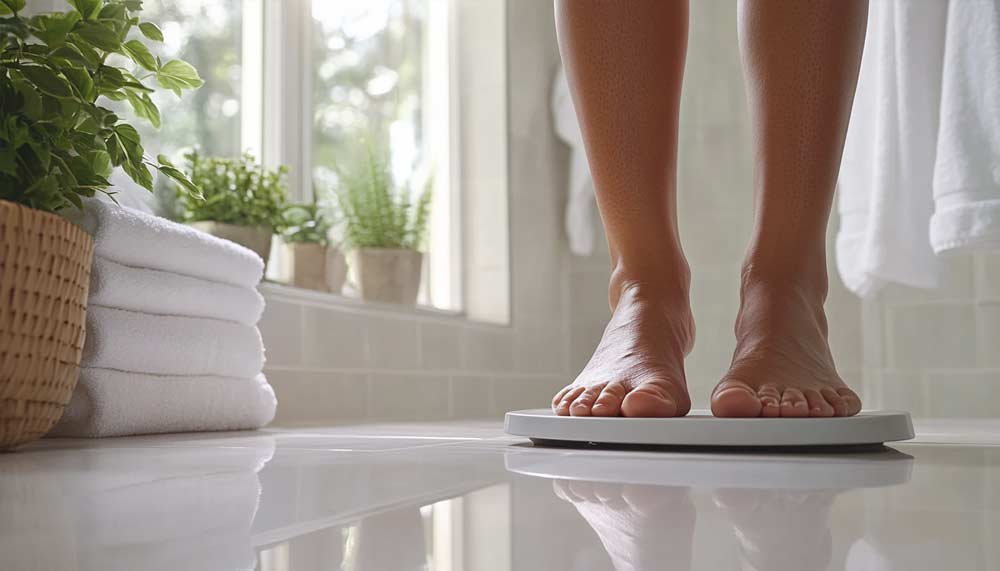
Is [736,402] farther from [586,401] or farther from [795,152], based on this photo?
[795,152]

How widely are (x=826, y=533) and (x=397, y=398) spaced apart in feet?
6.30

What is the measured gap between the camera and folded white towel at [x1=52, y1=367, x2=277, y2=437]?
3.86 ft

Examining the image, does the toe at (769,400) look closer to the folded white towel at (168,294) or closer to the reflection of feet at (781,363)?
the reflection of feet at (781,363)

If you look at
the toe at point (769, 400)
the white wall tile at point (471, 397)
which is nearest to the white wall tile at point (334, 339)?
the white wall tile at point (471, 397)

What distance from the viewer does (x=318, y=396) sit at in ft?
6.49

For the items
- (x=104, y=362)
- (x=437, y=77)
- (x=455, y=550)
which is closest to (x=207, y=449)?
(x=104, y=362)

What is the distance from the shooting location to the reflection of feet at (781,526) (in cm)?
34

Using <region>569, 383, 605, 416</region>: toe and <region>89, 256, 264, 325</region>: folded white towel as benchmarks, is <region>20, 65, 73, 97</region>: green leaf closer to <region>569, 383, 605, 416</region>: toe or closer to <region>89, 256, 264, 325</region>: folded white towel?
<region>89, 256, 264, 325</region>: folded white towel

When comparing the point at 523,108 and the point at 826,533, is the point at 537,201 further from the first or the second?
the point at 826,533

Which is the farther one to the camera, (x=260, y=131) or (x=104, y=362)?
(x=260, y=131)

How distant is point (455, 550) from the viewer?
374 mm

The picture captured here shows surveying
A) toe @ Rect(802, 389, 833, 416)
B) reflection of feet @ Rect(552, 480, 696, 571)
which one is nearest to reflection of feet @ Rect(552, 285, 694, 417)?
toe @ Rect(802, 389, 833, 416)

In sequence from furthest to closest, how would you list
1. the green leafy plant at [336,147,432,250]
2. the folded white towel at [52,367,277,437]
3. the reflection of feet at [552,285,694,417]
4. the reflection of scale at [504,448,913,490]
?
the green leafy plant at [336,147,432,250], the folded white towel at [52,367,277,437], the reflection of feet at [552,285,694,417], the reflection of scale at [504,448,913,490]

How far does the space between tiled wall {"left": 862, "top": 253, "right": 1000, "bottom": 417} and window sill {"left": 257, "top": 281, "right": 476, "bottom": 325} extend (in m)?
1.07
